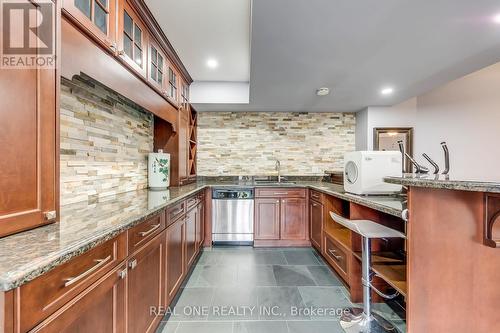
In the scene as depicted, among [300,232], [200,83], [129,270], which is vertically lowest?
[300,232]

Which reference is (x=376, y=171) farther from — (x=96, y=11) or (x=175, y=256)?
(x=96, y=11)

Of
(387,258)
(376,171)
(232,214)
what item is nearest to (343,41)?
(376,171)

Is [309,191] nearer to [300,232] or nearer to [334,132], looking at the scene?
[300,232]

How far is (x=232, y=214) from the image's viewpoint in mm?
3436

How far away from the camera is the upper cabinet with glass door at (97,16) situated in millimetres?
1164

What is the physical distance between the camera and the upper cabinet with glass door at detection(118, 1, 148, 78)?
1.60 meters

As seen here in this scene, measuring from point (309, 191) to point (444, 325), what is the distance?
7.25 feet

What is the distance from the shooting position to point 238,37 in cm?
227

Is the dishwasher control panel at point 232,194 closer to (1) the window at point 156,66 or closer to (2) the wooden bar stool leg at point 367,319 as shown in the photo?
(1) the window at point 156,66

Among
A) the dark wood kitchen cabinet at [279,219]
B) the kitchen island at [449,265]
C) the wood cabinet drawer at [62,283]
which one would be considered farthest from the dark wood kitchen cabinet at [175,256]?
the kitchen island at [449,265]

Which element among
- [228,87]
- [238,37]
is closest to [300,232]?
[228,87]

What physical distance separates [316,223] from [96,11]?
2996 mm

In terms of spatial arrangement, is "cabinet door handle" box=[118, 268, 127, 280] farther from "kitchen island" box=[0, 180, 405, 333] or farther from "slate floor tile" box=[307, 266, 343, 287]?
"slate floor tile" box=[307, 266, 343, 287]

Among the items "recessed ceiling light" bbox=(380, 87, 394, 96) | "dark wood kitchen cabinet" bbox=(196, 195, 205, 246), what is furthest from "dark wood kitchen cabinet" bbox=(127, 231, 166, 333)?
"recessed ceiling light" bbox=(380, 87, 394, 96)
